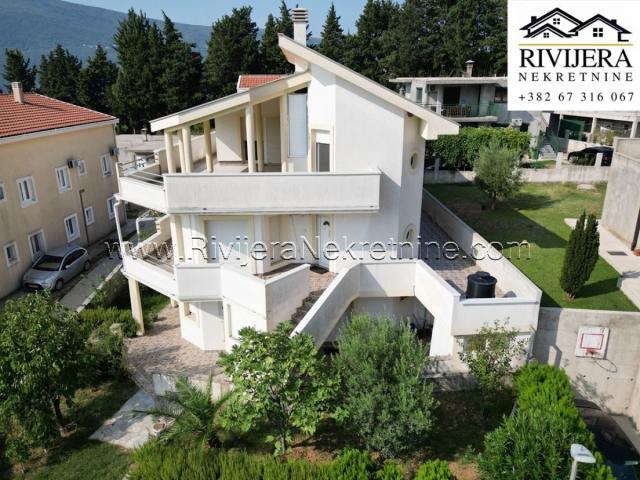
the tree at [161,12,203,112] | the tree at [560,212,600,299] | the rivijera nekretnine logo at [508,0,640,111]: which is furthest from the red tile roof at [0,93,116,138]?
the tree at [161,12,203,112]

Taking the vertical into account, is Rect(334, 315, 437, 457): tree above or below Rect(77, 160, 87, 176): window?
below

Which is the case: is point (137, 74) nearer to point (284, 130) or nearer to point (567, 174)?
point (284, 130)

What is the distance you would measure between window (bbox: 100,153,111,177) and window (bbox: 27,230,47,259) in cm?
731

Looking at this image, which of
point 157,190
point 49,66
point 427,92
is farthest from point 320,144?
point 49,66

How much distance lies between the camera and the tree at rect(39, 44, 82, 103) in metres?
59.8

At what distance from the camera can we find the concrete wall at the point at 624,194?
73.9 ft

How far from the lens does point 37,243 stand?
83.2 ft

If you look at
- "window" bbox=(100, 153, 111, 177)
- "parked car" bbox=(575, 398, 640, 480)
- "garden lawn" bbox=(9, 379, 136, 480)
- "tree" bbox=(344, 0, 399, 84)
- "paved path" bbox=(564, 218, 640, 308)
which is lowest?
"garden lawn" bbox=(9, 379, 136, 480)

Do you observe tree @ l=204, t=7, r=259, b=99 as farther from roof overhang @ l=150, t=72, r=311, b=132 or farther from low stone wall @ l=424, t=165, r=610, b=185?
roof overhang @ l=150, t=72, r=311, b=132

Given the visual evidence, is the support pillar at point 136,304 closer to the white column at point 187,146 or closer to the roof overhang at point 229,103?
the white column at point 187,146

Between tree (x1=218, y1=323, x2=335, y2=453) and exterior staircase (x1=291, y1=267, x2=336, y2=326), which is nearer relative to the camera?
tree (x1=218, y1=323, x2=335, y2=453)

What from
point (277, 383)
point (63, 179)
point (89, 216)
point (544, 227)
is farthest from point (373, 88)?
point (89, 216)

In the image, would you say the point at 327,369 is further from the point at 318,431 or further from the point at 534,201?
the point at 534,201

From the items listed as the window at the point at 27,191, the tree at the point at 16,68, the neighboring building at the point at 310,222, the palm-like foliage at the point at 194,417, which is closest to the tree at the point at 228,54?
the tree at the point at 16,68
